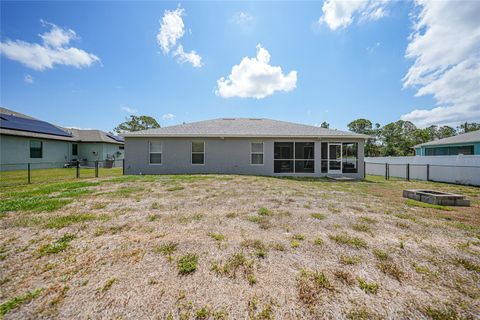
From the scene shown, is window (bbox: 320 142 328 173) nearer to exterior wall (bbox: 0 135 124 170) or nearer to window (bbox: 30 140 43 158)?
exterior wall (bbox: 0 135 124 170)

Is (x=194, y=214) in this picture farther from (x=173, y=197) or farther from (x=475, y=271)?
(x=475, y=271)

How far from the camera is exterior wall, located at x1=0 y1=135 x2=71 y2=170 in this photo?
13.4 metres

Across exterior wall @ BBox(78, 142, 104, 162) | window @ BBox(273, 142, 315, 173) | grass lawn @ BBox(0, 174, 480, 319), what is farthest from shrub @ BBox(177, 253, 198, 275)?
exterior wall @ BBox(78, 142, 104, 162)

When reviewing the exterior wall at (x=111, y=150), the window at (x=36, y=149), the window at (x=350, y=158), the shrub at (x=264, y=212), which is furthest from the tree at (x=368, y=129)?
the window at (x=36, y=149)

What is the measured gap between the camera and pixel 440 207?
5289mm

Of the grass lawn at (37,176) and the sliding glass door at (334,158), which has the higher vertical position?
the sliding glass door at (334,158)

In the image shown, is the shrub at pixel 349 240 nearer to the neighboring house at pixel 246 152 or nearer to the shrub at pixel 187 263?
the shrub at pixel 187 263

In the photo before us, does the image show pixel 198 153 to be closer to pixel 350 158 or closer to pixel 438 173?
pixel 350 158

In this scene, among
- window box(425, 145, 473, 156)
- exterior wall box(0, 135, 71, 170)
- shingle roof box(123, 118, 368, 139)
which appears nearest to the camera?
shingle roof box(123, 118, 368, 139)

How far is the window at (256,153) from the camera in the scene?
38.1 ft

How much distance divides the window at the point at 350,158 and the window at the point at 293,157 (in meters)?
2.20

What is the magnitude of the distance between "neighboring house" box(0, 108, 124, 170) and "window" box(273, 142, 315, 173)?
42.7ft

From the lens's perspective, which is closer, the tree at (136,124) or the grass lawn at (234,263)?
the grass lawn at (234,263)

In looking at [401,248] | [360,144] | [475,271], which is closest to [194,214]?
[401,248]
